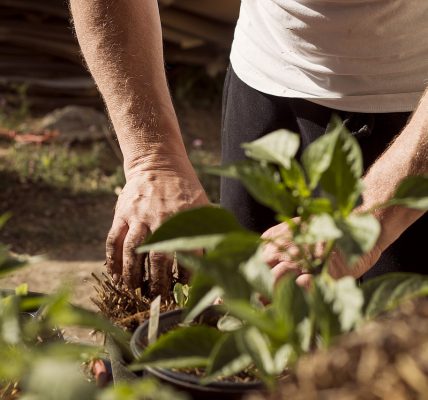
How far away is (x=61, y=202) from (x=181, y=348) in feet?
13.0

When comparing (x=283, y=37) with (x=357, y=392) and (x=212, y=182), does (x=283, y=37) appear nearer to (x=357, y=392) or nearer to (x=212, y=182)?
(x=357, y=392)

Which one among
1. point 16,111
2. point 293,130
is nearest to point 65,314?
point 293,130

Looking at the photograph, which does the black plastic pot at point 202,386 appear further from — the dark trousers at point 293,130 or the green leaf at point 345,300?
the dark trousers at point 293,130

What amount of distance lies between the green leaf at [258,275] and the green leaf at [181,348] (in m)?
0.09

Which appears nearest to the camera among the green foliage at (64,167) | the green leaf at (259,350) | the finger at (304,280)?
the green leaf at (259,350)

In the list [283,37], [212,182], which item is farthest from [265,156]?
[212,182]

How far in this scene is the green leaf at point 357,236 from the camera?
2.00ft

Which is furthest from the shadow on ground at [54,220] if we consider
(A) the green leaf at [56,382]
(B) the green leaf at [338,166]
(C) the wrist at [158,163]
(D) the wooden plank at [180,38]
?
(A) the green leaf at [56,382]

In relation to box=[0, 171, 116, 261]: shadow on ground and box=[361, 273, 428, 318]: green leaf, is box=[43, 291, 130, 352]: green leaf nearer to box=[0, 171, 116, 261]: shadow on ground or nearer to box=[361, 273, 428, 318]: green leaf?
box=[361, 273, 428, 318]: green leaf

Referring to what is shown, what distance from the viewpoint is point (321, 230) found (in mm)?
639

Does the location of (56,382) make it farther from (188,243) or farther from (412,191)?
(412,191)

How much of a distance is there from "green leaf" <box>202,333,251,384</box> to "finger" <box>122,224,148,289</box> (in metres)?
0.62

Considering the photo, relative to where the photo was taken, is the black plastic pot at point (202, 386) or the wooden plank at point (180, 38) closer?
the black plastic pot at point (202, 386)

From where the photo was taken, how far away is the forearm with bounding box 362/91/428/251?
1.32 meters
